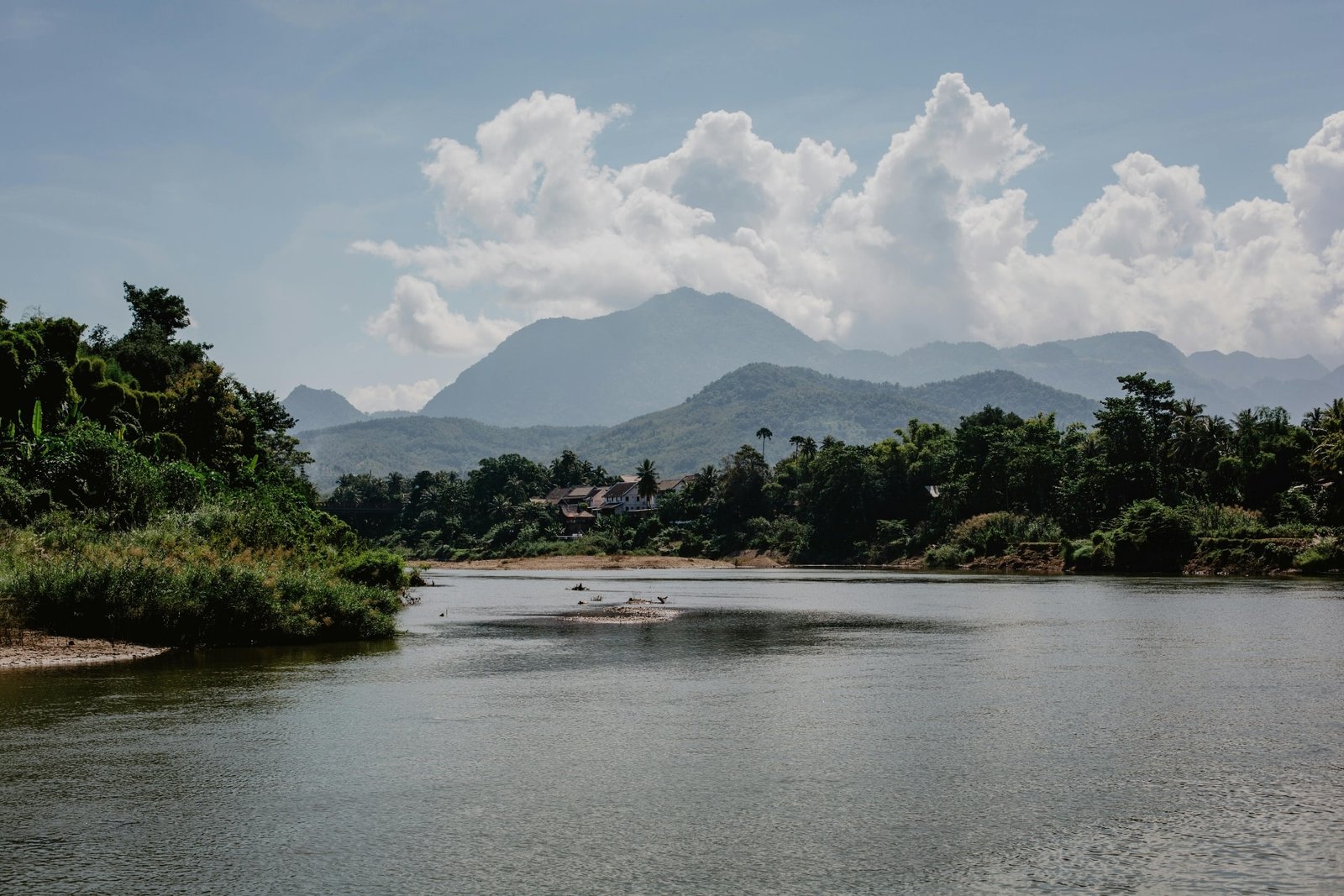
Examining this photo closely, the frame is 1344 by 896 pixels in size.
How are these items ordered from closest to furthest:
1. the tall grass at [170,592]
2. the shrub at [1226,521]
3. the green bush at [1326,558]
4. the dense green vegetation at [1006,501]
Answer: the tall grass at [170,592] < the green bush at [1326,558] < the shrub at [1226,521] < the dense green vegetation at [1006,501]

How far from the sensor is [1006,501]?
422ft

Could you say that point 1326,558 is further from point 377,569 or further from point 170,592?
point 170,592

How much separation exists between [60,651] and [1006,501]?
11395cm

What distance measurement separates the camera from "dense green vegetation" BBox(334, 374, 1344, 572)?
3674 inches

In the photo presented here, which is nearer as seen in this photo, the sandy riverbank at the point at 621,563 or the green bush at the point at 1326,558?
the green bush at the point at 1326,558

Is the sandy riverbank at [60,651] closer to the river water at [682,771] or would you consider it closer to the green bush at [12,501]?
the river water at [682,771]

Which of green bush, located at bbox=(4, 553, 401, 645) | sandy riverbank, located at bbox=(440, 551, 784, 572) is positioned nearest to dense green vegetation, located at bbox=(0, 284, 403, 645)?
green bush, located at bbox=(4, 553, 401, 645)

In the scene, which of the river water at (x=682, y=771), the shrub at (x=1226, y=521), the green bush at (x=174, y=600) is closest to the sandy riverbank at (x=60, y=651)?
the green bush at (x=174, y=600)

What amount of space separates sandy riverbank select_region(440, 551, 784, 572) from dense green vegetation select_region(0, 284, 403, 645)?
68.6m

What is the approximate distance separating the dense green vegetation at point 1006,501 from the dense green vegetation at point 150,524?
67.3m

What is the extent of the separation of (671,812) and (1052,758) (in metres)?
7.10

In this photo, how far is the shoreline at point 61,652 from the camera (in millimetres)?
28375

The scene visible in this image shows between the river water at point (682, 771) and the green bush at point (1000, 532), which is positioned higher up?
the green bush at point (1000, 532)

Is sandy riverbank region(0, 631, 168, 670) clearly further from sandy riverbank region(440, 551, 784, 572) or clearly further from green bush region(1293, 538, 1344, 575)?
sandy riverbank region(440, 551, 784, 572)
